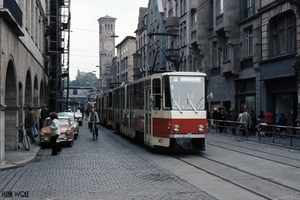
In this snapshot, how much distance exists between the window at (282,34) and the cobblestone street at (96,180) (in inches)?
594

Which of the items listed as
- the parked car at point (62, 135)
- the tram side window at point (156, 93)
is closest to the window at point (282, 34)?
the tram side window at point (156, 93)

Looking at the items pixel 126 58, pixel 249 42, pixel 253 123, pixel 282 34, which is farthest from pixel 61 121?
pixel 126 58

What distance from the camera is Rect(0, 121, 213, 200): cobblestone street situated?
930 cm

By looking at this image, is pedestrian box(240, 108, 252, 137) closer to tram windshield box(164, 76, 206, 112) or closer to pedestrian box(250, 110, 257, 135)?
pedestrian box(250, 110, 257, 135)

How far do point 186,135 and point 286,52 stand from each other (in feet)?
45.3

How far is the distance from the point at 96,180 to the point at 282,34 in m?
20.7

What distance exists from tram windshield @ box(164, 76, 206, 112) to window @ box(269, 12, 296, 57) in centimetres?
→ 1227

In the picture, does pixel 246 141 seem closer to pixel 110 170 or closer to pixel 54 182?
pixel 110 170

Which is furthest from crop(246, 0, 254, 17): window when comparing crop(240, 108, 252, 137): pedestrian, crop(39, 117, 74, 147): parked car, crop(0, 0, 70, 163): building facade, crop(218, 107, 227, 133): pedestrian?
crop(39, 117, 74, 147): parked car

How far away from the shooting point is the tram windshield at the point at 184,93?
16.6 metres

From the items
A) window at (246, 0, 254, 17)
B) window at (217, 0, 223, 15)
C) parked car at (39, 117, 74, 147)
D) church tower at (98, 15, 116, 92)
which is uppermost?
church tower at (98, 15, 116, 92)

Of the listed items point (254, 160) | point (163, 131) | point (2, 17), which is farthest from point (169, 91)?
point (2, 17)

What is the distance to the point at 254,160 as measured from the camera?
15.3 m

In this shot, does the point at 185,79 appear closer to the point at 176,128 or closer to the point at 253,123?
the point at 176,128
